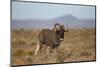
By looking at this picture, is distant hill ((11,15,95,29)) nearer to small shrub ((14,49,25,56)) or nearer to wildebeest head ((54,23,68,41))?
wildebeest head ((54,23,68,41))

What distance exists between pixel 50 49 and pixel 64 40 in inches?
8.3

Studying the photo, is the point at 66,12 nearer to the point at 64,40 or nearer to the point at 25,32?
the point at 64,40

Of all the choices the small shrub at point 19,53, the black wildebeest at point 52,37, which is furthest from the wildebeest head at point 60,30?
the small shrub at point 19,53

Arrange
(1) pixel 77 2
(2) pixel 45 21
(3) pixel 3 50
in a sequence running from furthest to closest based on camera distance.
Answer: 1. (1) pixel 77 2
2. (2) pixel 45 21
3. (3) pixel 3 50

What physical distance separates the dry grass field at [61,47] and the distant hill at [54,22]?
6cm

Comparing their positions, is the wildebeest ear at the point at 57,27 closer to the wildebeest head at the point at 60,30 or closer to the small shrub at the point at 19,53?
the wildebeest head at the point at 60,30

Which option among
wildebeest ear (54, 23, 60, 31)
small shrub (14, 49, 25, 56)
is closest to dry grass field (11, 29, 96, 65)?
small shrub (14, 49, 25, 56)

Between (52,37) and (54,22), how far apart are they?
0.59 ft

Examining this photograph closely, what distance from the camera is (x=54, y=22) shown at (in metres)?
2.39

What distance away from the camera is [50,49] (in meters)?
2.38

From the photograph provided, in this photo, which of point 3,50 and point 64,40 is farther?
point 64,40

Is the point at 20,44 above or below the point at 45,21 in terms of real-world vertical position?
below

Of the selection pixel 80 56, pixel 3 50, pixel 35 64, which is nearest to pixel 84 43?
pixel 80 56

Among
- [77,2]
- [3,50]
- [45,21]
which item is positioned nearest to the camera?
[3,50]
